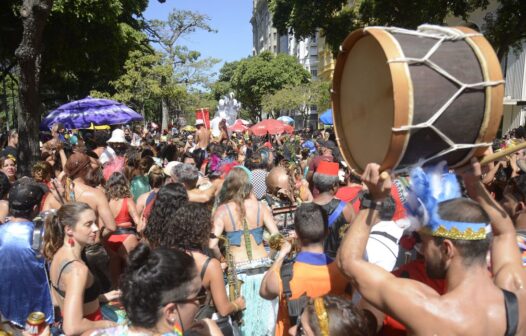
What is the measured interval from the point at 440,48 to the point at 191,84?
1442 inches

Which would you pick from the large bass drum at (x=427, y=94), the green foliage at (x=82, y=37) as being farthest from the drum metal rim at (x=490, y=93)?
the green foliage at (x=82, y=37)

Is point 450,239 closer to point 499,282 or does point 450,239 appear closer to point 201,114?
point 499,282

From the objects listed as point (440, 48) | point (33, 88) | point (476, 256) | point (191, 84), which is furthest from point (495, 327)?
point (191, 84)

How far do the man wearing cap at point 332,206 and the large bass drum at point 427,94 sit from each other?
70.5 inches

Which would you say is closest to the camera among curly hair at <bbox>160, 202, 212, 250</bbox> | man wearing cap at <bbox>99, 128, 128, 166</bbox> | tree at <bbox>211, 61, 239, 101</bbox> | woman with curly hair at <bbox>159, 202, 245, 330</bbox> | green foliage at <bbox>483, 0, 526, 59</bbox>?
woman with curly hair at <bbox>159, 202, 245, 330</bbox>

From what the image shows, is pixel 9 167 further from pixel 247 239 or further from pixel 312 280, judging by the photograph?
pixel 312 280

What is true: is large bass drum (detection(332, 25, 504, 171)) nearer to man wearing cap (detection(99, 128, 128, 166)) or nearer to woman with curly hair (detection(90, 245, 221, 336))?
woman with curly hair (detection(90, 245, 221, 336))

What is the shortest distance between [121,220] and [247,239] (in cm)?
175

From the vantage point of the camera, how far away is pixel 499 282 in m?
2.37

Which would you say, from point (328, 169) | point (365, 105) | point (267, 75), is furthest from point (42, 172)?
point (267, 75)

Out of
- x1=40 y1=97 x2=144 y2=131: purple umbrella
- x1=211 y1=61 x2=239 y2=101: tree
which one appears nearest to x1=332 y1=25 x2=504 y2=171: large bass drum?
x1=40 y1=97 x2=144 y2=131: purple umbrella

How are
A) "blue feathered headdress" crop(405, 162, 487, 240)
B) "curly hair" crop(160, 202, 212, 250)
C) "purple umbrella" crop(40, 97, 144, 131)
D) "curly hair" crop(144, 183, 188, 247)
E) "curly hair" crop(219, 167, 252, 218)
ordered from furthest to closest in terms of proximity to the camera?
"purple umbrella" crop(40, 97, 144, 131) < "curly hair" crop(219, 167, 252, 218) < "curly hair" crop(144, 183, 188, 247) < "curly hair" crop(160, 202, 212, 250) < "blue feathered headdress" crop(405, 162, 487, 240)

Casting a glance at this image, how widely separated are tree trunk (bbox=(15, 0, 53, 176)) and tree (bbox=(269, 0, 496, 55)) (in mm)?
9527

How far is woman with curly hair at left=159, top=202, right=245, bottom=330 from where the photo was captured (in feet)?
10.6
